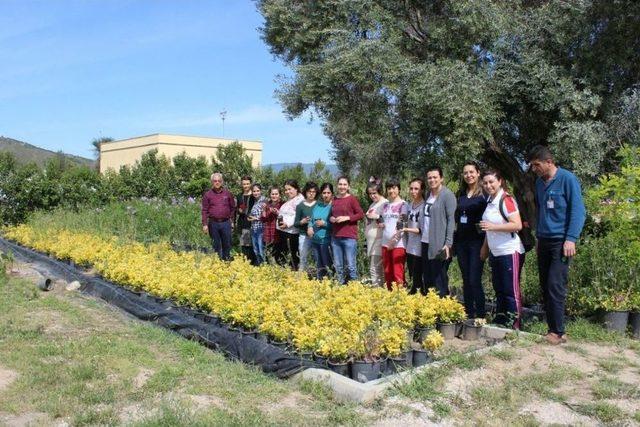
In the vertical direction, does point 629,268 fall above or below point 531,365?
above

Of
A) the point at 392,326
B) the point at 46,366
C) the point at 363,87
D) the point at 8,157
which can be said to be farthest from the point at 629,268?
the point at 8,157

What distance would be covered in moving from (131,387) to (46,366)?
0.97 meters

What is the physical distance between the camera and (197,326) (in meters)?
5.77

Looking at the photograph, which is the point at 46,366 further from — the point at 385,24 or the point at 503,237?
the point at 385,24

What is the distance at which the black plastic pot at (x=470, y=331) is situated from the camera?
5.41 meters

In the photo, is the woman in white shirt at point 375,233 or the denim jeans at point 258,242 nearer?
the woman in white shirt at point 375,233

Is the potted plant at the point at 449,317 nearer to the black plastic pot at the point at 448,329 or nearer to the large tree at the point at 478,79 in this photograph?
the black plastic pot at the point at 448,329

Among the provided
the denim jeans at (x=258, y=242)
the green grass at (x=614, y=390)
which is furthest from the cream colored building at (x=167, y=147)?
the green grass at (x=614, y=390)

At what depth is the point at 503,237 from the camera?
5543mm

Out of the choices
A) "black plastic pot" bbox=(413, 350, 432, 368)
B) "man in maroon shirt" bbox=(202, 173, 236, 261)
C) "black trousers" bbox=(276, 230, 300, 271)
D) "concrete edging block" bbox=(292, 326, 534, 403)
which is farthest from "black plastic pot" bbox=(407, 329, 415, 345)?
"man in maroon shirt" bbox=(202, 173, 236, 261)

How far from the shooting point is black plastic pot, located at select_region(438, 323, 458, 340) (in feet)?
17.6

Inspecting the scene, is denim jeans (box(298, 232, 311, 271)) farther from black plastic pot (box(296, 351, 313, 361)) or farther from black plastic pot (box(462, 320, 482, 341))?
black plastic pot (box(296, 351, 313, 361))

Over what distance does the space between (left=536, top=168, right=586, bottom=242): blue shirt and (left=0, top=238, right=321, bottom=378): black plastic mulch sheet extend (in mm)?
2434

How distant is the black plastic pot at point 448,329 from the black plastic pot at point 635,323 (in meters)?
1.76
